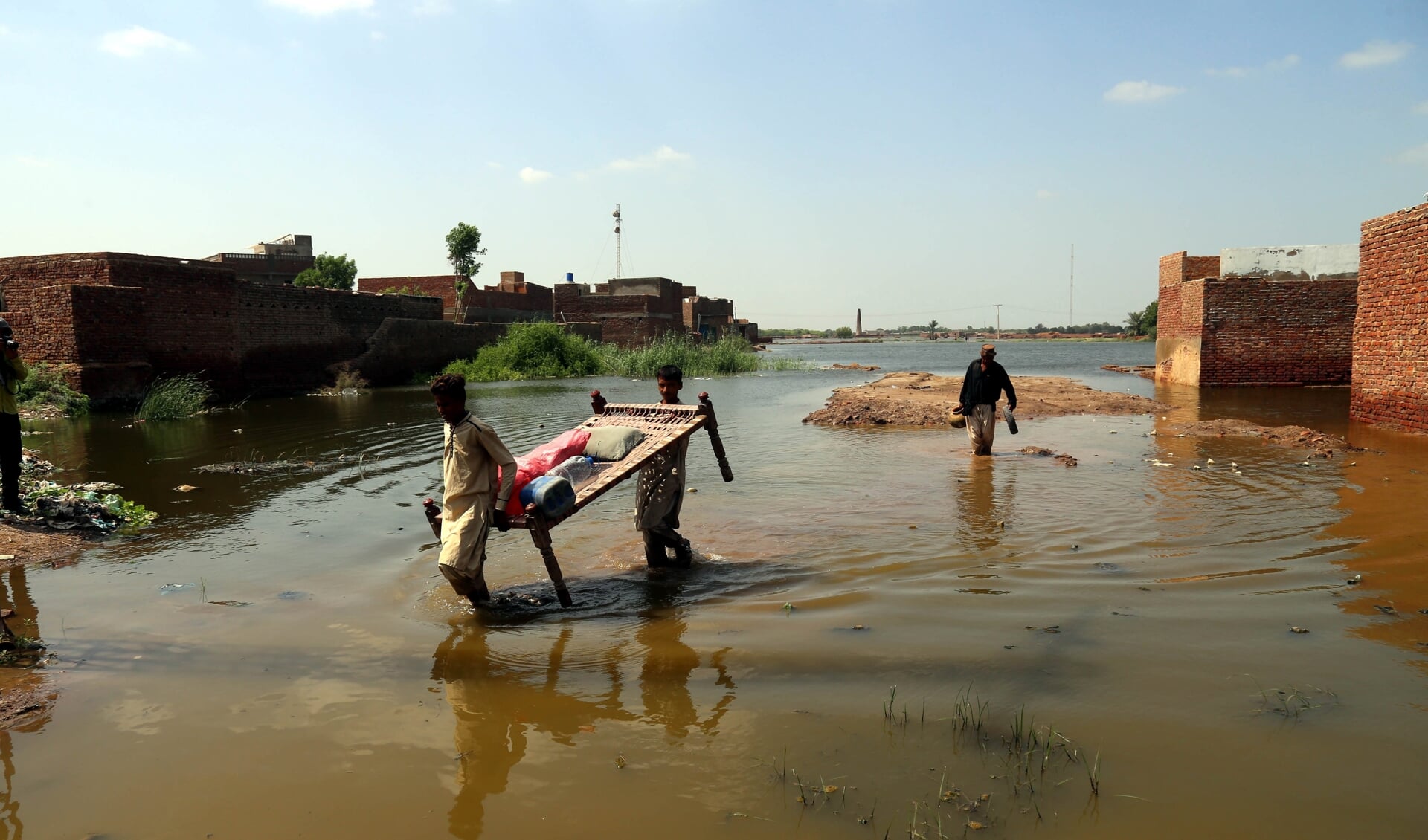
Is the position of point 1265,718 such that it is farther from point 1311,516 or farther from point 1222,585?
point 1311,516

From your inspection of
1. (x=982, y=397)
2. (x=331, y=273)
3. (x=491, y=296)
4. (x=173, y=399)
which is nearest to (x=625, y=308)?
(x=491, y=296)

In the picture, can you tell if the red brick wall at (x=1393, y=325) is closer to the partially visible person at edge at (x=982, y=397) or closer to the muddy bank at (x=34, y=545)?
the partially visible person at edge at (x=982, y=397)

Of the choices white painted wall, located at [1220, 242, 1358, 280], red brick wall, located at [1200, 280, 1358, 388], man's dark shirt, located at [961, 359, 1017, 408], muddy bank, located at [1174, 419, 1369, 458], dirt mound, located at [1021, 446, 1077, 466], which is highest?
white painted wall, located at [1220, 242, 1358, 280]

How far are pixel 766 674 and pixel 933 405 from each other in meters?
12.9

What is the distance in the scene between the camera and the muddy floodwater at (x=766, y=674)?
9.07ft

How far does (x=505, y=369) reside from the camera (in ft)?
95.9

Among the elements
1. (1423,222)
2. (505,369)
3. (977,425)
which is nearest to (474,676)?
(977,425)

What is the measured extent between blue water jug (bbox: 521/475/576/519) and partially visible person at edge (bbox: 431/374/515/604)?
126 mm

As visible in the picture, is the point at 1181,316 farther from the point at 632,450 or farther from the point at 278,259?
the point at 278,259

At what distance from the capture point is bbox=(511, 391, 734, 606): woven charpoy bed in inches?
180

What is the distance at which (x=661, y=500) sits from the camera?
5367 millimetres

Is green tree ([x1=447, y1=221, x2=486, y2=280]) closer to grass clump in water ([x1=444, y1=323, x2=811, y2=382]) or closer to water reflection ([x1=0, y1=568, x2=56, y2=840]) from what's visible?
grass clump in water ([x1=444, y1=323, x2=811, y2=382])

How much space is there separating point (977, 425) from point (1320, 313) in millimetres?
12349

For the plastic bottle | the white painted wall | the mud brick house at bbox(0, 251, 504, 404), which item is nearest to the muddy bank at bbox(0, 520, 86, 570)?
the plastic bottle
